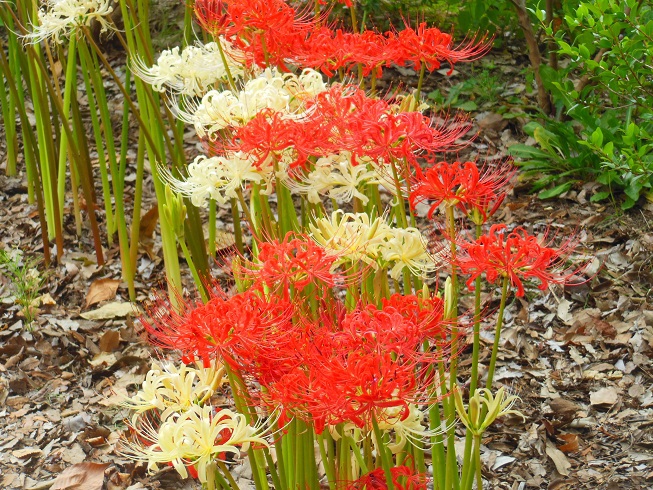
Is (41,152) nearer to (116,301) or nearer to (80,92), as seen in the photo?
(116,301)

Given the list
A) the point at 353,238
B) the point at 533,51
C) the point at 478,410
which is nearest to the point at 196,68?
the point at 353,238

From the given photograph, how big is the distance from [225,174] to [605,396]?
164 centimetres

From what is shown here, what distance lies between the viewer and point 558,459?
7.98 ft

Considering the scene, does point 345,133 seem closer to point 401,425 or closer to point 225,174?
point 225,174

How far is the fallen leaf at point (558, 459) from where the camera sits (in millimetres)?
2393

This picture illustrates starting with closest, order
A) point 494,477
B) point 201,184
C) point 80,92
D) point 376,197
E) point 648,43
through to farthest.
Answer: point 201,184, point 376,197, point 494,477, point 648,43, point 80,92

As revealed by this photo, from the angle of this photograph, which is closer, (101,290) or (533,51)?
(101,290)

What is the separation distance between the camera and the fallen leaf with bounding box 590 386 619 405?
8.81 ft

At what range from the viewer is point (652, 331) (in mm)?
2947

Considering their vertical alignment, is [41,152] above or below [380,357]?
below

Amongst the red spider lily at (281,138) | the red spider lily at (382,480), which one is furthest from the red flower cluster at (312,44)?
the red spider lily at (382,480)

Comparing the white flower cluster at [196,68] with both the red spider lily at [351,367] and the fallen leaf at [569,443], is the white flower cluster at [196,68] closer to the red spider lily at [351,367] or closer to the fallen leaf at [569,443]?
the red spider lily at [351,367]

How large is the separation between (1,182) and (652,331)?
309 cm

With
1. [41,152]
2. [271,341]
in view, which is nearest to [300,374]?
[271,341]
